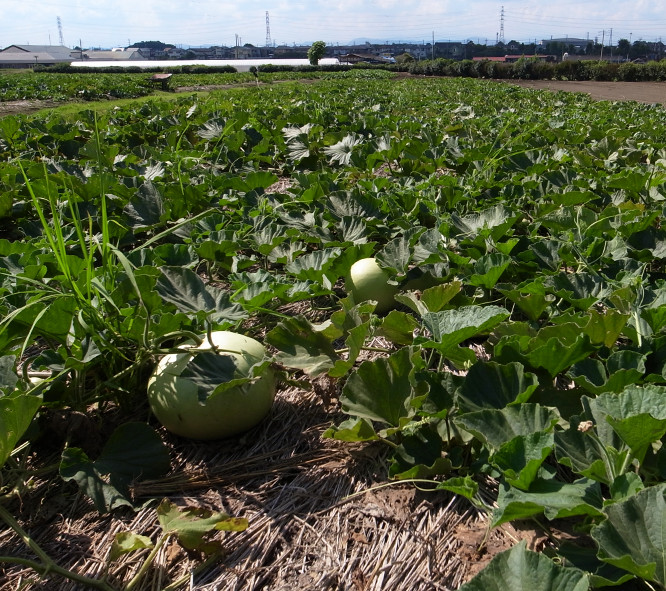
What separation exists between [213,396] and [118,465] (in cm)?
27

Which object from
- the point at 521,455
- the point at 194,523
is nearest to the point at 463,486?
the point at 521,455

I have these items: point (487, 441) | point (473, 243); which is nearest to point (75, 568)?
point (487, 441)

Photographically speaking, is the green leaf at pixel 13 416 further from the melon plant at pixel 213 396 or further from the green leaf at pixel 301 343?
the green leaf at pixel 301 343

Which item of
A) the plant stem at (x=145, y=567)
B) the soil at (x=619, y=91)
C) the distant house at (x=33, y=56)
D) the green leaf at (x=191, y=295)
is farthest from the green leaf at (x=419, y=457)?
the distant house at (x=33, y=56)

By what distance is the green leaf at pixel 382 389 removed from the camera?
1.43 m

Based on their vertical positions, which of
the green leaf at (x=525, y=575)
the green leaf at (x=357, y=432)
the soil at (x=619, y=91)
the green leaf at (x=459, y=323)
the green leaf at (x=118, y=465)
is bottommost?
the green leaf at (x=118, y=465)

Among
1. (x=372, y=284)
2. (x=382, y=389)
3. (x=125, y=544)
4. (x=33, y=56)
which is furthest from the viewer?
(x=33, y=56)

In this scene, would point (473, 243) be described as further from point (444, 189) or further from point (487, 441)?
point (487, 441)

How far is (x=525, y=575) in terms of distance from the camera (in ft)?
2.96

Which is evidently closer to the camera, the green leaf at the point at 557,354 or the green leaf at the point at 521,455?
the green leaf at the point at 521,455

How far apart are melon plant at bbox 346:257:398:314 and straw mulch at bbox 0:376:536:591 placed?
69 centimetres

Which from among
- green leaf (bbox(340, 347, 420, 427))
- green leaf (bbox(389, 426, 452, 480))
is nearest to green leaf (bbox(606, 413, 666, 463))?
green leaf (bbox(389, 426, 452, 480))

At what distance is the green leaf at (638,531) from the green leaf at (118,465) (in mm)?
967

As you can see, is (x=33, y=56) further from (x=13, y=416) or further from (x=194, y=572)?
(x=194, y=572)
